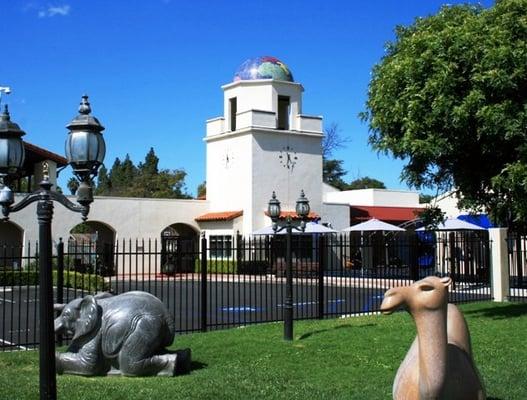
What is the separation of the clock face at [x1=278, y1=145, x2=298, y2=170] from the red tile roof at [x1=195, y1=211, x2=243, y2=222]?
3.72 m

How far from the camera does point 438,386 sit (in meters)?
5.72

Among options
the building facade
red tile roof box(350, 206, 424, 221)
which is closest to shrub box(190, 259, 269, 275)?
the building facade

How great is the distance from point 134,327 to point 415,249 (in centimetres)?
1091

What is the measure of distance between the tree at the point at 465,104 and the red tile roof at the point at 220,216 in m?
22.6

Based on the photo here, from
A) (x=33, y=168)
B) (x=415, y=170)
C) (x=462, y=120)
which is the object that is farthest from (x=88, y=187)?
(x=33, y=168)

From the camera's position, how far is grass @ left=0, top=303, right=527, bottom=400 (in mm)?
8148

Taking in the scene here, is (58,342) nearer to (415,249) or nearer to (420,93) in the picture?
(420,93)

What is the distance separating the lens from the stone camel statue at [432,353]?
5.72 metres

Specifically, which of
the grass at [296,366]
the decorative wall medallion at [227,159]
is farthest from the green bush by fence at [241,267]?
the decorative wall medallion at [227,159]

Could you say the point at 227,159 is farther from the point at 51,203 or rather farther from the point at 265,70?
the point at 51,203

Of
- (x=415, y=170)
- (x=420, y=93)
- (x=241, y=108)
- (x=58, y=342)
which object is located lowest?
(x=58, y=342)

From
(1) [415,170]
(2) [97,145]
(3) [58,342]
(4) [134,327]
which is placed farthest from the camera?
(1) [415,170]

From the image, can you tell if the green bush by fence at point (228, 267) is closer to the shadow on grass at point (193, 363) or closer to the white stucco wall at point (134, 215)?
the shadow on grass at point (193, 363)

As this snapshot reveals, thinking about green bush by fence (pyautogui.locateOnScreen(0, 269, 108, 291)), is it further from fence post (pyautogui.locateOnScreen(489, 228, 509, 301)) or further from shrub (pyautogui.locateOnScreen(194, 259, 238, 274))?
fence post (pyautogui.locateOnScreen(489, 228, 509, 301))
